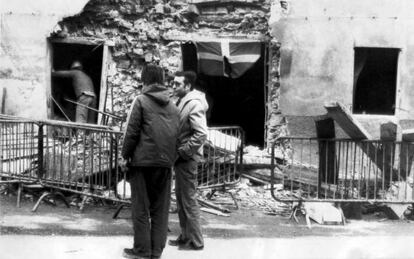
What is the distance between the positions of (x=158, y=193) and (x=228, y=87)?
9.00 metres

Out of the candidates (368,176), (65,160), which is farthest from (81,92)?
(368,176)

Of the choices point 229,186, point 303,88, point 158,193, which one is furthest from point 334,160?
point 158,193

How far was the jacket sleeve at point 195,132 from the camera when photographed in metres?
6.59

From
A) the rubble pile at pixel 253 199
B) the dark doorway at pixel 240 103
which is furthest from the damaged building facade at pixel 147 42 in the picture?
the dark doorway at pixel 240 103

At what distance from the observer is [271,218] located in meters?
8.65

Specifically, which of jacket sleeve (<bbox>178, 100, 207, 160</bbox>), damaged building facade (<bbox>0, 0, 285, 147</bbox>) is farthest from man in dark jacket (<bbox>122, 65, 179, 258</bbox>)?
damaged building facade (<bbox>0, 0, 285, 147</bbox>)

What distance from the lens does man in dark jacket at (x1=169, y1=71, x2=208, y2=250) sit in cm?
663

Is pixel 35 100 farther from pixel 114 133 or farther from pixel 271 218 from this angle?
pixel 271 218

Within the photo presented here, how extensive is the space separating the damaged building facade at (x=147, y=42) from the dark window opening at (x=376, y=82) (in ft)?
5.28

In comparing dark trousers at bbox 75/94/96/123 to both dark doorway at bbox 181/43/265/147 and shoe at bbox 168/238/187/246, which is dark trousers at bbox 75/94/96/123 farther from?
shoe at bbox 168/238/187/246

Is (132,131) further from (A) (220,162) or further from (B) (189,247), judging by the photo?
(A) (220,162)

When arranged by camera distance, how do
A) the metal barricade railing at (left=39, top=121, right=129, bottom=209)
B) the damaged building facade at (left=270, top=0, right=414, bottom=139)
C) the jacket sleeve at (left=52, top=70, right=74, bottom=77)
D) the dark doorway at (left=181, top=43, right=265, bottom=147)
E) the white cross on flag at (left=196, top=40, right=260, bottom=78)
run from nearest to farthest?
the metal barricade railing at (left=39, top=121, right=129, bottom=209) → the damaged building facade at (left=270, top=0, right=414, bottom=139) → the white cross on flag at (left=196, top=40, right=260, bottom=78) → the jacket sleeve at (left=52, top=70, right=74, bottom=77) → the dark doorway at (left=181, top=43, right=265, bottom=147)

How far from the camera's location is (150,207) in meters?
6.19

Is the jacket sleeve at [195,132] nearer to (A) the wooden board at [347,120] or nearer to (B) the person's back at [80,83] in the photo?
(A) the wooden board at [347,120]
